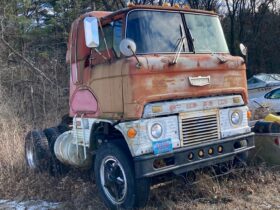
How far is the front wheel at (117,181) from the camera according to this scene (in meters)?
Result: 4.78

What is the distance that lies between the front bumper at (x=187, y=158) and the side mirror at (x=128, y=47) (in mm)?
1265

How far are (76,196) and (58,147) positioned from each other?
1.15 metres

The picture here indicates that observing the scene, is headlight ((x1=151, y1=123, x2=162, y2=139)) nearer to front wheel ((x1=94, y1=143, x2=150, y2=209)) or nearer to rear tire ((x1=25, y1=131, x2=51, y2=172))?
front wheel ((x1=94, y1=143, x2=150, y2=209))

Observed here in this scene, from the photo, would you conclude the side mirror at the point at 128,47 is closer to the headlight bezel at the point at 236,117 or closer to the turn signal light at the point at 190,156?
the turn signal light at the point at 190,156

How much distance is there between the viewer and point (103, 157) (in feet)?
17.1

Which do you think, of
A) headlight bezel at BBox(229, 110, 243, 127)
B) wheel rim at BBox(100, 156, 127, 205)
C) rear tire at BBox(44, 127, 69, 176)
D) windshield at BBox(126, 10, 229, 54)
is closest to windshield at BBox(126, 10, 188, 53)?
windshield at BBox(126, 10, 229, 54)

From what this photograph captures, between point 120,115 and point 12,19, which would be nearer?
point 120,115

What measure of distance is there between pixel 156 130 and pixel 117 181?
945 mm

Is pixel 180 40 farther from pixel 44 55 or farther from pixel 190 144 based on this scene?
pixel 44 55

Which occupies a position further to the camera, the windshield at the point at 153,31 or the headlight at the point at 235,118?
the headlight at the point at 235,118

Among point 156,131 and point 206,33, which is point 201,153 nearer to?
point 156,131

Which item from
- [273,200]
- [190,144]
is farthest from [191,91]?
[273,200]

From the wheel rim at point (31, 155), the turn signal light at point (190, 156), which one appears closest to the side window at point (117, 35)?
the turn signal light at point (190, 156)

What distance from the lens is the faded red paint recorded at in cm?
468
